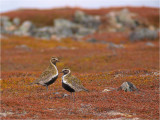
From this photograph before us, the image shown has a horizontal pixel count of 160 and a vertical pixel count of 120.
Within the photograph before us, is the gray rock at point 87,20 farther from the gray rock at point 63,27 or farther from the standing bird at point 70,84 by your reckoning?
the standing bird at point 70,84

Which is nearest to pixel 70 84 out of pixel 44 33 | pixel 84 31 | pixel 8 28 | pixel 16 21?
pixel 44 33

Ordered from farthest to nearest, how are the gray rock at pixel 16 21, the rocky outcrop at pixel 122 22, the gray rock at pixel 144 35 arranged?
the gray rock at pixel 16 21 < the rocky outcrop at pixel 122 22 < the gray rock at pixel 144 35

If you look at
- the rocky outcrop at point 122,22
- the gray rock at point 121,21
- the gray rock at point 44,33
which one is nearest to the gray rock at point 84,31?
the rocky outcrop at point 122,22

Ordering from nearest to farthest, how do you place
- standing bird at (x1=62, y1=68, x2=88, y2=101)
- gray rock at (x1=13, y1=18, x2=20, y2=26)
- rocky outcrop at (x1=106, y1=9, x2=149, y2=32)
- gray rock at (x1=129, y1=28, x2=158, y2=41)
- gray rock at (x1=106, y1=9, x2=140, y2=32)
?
standing bird at (x1=62, y1=68, x2=88, y2=101) < gray rock at (x1=129, y1=28, x2=158, y2=41) < rocky outcrop at (x1=106, y1=9, x2=149, y2=32) < gray rock at (x1=106, y1=9, x2=140, y2=32) < gray rock at (x1=13, y1=18, x2=20, y2=26)

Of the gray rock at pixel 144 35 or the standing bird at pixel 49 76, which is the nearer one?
the standing bird at pixel 49 76

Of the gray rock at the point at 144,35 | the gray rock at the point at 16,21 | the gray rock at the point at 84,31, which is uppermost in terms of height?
the gray rock at the point at 16,21

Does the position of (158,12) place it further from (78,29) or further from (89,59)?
(89,59)

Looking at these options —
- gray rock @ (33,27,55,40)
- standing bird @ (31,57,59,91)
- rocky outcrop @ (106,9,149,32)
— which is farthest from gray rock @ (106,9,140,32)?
standing bird @ (31,57,59,91)

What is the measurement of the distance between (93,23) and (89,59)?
288 feet

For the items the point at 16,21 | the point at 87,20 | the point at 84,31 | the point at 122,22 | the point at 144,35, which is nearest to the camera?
the point at 144,35

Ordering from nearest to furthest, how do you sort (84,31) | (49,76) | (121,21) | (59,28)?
(49,76), (59,28), (84,31), (121,21)

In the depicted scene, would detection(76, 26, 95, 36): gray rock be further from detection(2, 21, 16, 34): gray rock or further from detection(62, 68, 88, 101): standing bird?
detection(62, 68, 88, 101): standing bird

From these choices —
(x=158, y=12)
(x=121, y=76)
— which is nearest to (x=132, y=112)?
(x=121, y=76)

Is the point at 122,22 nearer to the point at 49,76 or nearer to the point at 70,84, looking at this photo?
the point at 49,76
